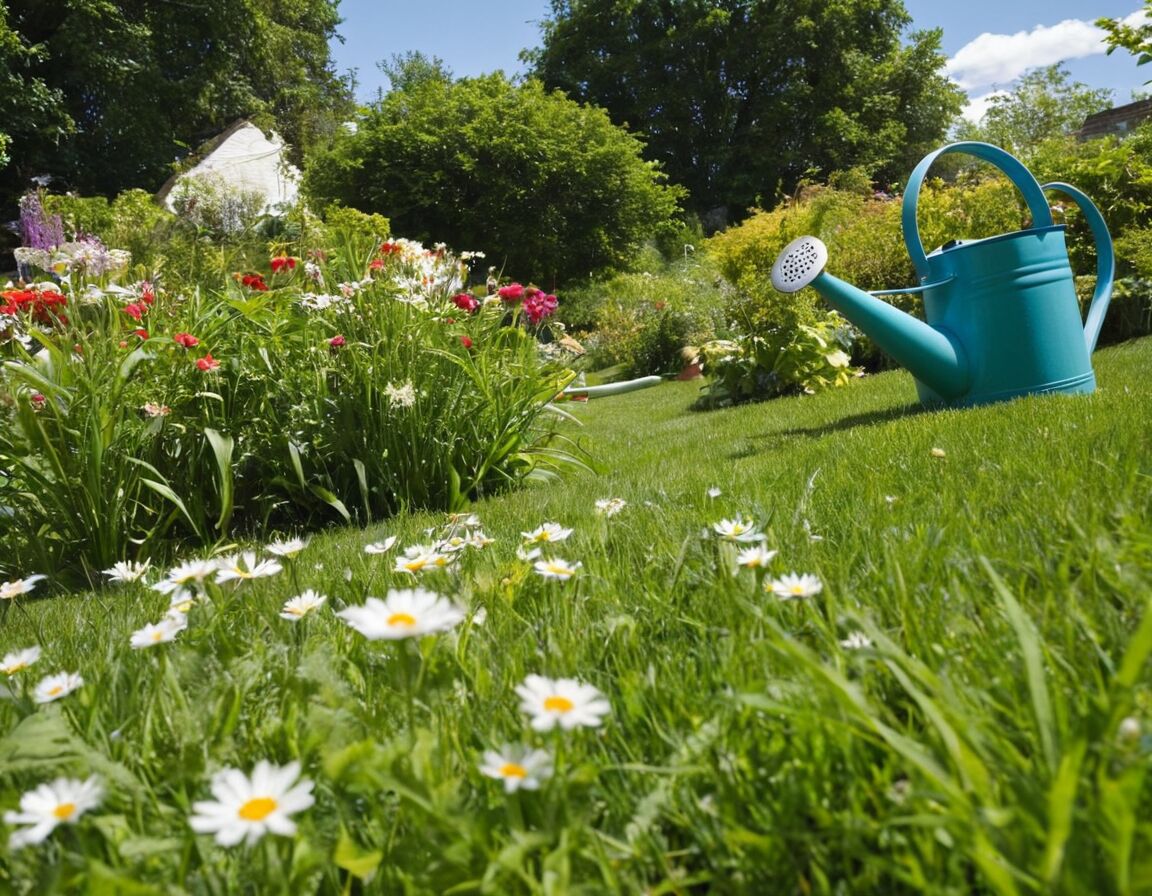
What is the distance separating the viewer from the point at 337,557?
5.96 ft

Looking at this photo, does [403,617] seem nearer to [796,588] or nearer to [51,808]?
[51,808]

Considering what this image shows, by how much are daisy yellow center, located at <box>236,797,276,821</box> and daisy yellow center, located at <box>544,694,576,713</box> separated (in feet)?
0.65

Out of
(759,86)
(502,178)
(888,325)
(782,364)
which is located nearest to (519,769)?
(888,325)

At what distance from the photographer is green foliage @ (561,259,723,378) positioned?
9.45 meters

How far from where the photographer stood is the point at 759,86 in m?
28.4

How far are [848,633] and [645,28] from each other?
104 feet

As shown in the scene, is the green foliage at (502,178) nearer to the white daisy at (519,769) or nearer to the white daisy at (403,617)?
the white daisy at (403,617)

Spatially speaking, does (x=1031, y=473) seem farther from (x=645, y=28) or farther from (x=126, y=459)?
(x=645, y=28)

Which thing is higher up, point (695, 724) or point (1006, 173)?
point (1006, 173)

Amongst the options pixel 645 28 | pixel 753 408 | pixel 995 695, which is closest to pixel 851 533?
pixel 995 695

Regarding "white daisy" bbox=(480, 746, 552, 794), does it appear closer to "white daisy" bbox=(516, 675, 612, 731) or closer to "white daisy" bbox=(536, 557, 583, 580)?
"white daisy" bbox=(516, 675, 612, 731)

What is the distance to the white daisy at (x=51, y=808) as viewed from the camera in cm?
50

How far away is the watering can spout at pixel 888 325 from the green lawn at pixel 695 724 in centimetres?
160

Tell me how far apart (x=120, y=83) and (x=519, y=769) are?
26.5m
